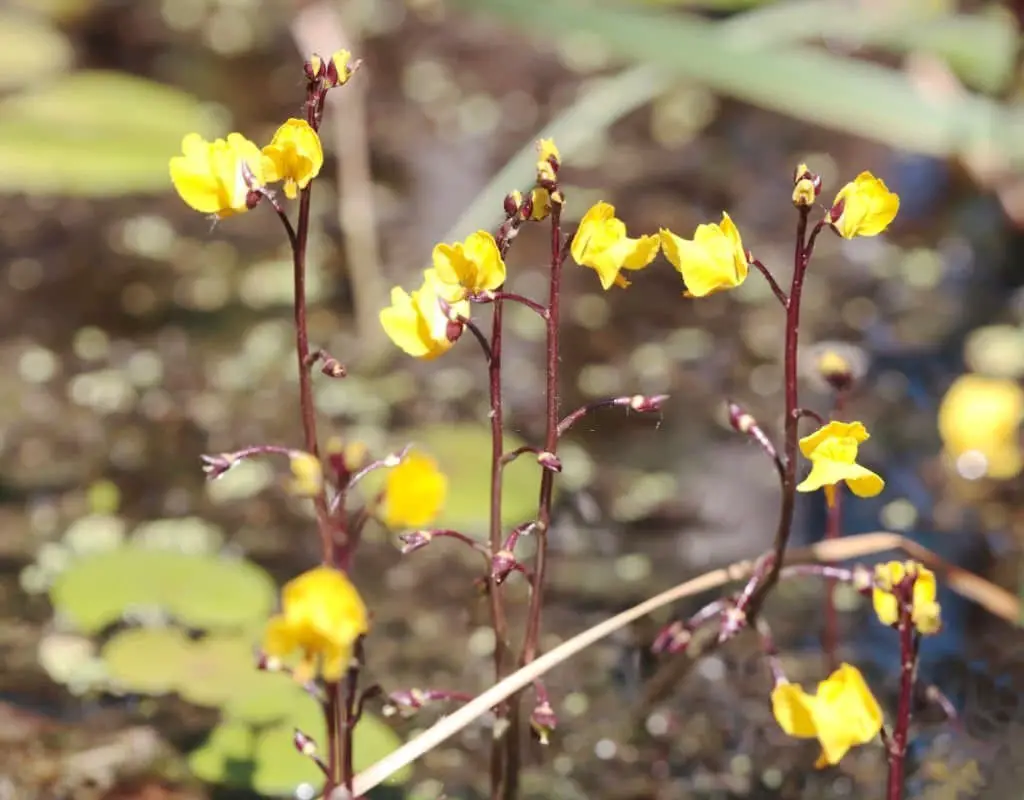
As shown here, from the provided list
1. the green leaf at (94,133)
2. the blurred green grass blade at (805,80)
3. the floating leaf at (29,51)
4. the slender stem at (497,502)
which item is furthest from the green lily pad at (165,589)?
the floating leaf at (29,51)

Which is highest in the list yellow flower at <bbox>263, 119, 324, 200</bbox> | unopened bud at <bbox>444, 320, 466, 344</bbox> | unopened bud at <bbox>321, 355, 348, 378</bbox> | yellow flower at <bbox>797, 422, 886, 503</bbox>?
yellow flower at <bbox>263, 119, 324, 200</bbox>

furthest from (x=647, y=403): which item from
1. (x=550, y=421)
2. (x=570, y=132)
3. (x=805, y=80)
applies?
(x=570, y=132)

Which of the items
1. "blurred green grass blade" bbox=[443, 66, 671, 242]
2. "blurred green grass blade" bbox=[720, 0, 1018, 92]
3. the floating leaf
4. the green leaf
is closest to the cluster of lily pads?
"blurred green grass blade" bbox=[443, 66, 671, 242]

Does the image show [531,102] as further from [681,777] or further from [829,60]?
[681,777]

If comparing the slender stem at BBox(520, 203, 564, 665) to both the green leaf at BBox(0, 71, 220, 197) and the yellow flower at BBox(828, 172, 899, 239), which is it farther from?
the green leaf at BBox(0, 71, 220, 197)

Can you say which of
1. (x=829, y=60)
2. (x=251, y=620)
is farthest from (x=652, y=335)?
(x=251, y=620)

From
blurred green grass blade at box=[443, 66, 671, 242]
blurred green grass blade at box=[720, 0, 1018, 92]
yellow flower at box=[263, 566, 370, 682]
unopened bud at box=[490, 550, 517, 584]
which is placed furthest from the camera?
blurred green grass blade at box=[720, 0, 1018, 92]
